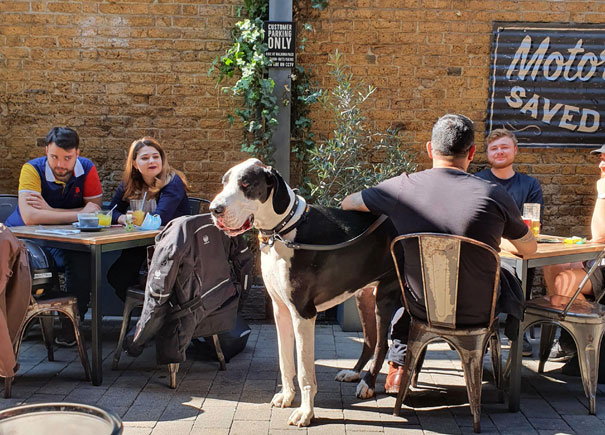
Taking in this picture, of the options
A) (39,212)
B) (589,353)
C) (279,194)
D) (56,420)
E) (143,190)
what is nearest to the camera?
(56,420)

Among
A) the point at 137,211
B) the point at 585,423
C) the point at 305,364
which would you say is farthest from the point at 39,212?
the point at 585,423

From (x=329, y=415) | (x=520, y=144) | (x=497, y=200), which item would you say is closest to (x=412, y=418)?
(x=329, y=415)

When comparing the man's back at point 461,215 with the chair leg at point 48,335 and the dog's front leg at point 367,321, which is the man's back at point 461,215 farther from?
the chair leg at point 48,335

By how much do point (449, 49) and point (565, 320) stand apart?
125 inches

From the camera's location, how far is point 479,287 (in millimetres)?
3162

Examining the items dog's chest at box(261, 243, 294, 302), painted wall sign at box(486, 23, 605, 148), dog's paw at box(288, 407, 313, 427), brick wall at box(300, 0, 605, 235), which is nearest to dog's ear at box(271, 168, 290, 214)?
dog's chest at box(261, 243, 294, 302)

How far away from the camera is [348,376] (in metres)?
4.06

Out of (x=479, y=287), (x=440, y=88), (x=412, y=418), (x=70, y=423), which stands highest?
(x=440, y=88)

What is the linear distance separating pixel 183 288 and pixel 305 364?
0.96 m

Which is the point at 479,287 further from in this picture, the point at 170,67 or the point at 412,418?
the point at 170,67

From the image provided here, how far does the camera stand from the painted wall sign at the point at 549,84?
5891mm

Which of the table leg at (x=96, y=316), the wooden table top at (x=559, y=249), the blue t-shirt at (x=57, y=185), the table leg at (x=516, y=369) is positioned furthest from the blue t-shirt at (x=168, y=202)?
the table leg at (x=516, y=369)

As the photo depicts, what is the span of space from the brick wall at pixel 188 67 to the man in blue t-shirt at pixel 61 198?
1.14 m

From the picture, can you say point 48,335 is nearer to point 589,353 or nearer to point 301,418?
point 301,418
